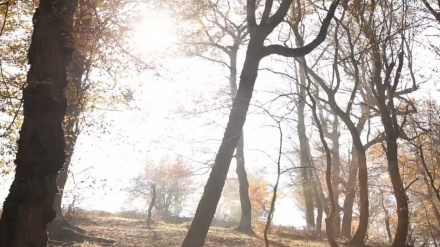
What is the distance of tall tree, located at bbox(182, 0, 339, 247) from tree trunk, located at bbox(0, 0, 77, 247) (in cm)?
363

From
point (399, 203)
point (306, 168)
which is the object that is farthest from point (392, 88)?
point (306, 168)

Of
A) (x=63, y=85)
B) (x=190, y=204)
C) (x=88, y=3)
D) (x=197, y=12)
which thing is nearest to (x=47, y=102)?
(x=63, y=85)

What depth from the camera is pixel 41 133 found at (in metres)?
5.29

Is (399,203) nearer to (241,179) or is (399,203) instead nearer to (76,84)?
(241,179)

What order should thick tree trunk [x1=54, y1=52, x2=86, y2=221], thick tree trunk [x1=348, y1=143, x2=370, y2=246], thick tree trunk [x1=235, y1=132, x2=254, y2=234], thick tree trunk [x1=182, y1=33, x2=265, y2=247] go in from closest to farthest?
thick tree trunk [x1=182, y1=33, x2=265, y2=247] → thick tree trunk [x1=54, y1=52, x2=86, y2=221] → thick tree trunk [x1=348, y1=143, x2=370, y2=246] → thick tree trunk [x1=235, y1=132, x2=254, y2=234]

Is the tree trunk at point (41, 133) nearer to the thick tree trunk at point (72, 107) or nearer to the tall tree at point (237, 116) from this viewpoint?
the thick tree trunk at point (72, 107)

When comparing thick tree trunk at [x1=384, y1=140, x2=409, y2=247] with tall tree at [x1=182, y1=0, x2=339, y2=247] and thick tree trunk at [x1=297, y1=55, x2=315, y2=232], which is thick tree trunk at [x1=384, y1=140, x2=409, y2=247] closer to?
tall tree at [x1=182, y1=0, x2=339, y2=247]

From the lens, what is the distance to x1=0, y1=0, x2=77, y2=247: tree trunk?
502 cm

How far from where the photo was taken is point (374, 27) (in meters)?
12.6

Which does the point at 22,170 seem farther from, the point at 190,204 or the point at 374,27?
the point at 190,204

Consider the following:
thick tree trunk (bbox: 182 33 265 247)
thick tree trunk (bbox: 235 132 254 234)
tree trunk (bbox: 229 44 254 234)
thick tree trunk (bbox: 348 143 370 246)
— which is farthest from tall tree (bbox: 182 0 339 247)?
thick tree trunk (bbox: 235 132 254 234)

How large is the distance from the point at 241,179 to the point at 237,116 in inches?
426

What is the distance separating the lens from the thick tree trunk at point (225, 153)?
8.25 m

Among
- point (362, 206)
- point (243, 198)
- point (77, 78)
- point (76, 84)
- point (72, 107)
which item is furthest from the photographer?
point (243, 198)
